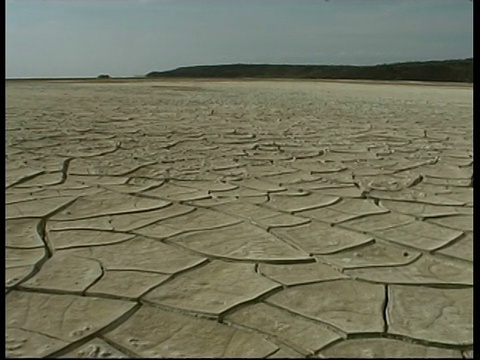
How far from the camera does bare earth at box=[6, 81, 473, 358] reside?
1329mm

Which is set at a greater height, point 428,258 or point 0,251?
point 0,251

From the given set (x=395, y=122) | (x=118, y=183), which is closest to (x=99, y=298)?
(x=118, y=183)

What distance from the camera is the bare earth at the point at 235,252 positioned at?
133cm

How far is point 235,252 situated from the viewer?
74.7 inches

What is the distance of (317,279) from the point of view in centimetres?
169

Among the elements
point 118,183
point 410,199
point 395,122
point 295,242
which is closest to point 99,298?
point 295,242

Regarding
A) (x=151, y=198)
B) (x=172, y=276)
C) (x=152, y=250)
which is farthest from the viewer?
(x=151, y=198)

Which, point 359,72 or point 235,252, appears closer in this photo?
point 235,252

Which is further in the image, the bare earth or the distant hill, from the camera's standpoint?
the distant hill

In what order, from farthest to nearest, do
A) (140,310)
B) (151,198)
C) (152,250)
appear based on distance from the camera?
(151,198), (152,250), (140,310)

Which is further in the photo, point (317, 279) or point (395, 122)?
point (395, 122)

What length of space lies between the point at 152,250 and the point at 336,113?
581 cm

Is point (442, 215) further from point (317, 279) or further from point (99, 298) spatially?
point (99, 298)

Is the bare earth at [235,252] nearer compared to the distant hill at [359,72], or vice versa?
the bare earth at [235,252]
